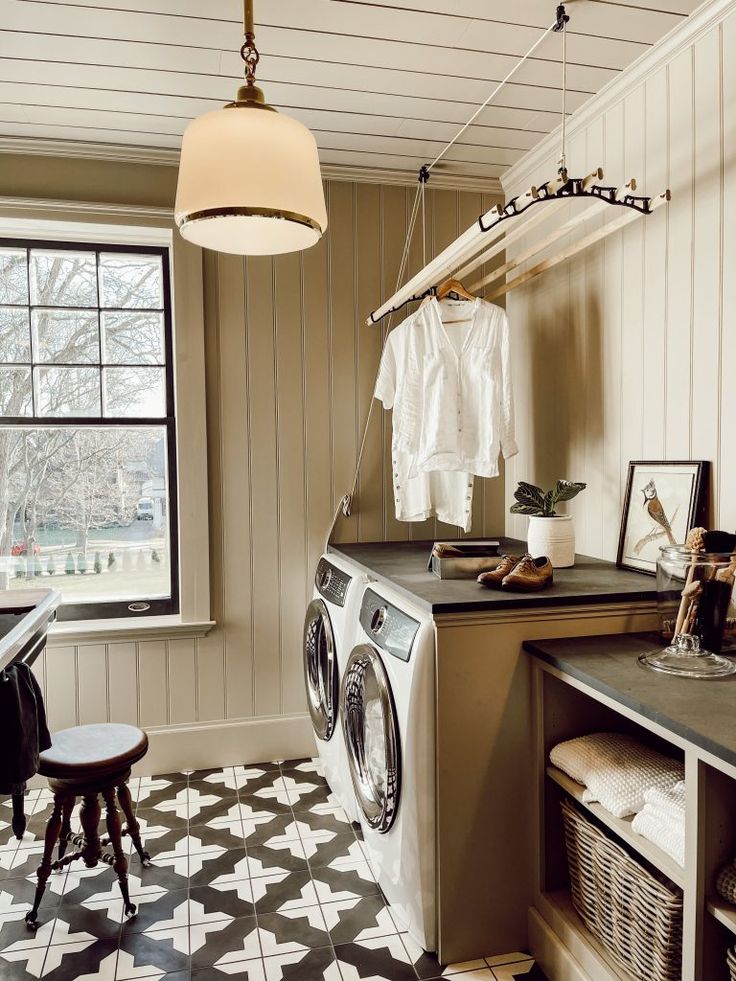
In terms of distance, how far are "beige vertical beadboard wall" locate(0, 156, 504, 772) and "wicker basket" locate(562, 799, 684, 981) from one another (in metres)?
1.63

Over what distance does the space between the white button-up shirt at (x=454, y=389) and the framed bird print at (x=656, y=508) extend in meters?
0.46

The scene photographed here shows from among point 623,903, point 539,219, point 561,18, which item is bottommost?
point 623,903

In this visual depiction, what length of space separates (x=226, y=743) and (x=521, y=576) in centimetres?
177

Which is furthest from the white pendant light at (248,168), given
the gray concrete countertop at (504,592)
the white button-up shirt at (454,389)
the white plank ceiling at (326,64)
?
the white button-up shirt at (454,389)

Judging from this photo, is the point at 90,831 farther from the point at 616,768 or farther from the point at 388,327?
the point at 388,327

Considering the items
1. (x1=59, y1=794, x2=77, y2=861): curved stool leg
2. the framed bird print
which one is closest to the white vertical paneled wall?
(x1=59, y1=794, x2=77, y2=861): curved stool leg

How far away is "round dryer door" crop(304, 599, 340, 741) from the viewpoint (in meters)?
2.62

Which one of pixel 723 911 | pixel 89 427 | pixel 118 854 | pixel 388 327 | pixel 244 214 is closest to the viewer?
pixel 723 911

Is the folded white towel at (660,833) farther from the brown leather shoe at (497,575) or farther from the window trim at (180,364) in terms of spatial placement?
the window trim at (180,364)

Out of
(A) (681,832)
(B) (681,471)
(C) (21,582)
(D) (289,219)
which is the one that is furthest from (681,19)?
(C) (21,582)

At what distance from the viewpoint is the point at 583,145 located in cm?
265

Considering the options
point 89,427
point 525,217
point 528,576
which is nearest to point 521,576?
point 528,576

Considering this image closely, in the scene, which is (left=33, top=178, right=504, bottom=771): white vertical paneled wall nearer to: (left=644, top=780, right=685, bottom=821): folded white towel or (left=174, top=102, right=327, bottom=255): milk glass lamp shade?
(left=174, top=102, right=327, bottom=255): milk glass lamp shade

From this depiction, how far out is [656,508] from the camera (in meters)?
2.13
